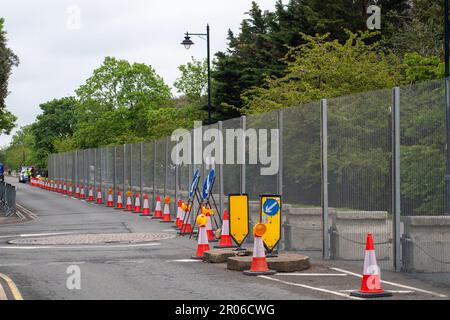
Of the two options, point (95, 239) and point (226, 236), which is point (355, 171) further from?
point (95, 239)

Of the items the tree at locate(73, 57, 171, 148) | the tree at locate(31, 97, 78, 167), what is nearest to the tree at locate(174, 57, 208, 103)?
the tree at locate(73, 57, 171, 148)

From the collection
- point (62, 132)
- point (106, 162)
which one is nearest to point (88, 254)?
point (106, 162)

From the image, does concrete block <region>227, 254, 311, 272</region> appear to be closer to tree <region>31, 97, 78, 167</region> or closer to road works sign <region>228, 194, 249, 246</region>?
road works sign <region>228, 194, 249, 246</region>

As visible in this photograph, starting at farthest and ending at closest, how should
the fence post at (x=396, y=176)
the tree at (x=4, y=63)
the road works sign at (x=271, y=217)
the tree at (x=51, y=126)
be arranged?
the tree at (x=51, y=126)
the tree at (x=4, y=63)
the road works sign at (x=271, y=217)
the fence post at (x=396, y=176)

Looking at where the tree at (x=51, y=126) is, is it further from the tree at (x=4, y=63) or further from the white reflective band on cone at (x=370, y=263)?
the white reflective band on cone at (x=370, y=263)

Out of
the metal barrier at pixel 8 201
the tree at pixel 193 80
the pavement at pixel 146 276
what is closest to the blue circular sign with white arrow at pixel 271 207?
the pavement at pixel 146 276

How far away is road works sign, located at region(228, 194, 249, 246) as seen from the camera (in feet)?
61.4

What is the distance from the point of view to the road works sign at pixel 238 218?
737 inches

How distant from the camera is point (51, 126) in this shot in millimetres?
146000

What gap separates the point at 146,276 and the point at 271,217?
11.7 feet

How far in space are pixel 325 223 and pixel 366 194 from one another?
1.56 m

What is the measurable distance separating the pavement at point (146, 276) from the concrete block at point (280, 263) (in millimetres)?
184

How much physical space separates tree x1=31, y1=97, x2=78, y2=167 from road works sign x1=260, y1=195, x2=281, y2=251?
130 metres
